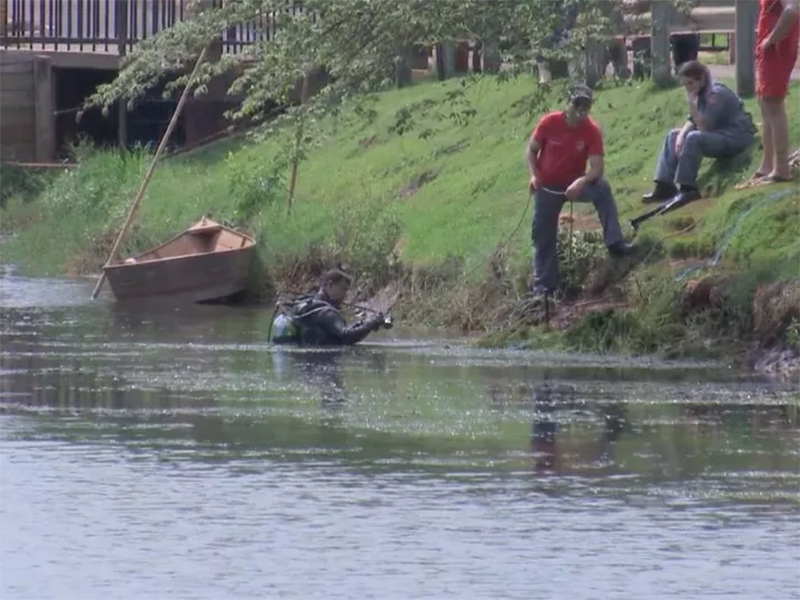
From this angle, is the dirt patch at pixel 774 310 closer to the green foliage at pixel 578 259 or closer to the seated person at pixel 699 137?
the green foliage at pixel 578 259

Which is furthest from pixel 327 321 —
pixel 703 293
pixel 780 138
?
pixel 780 138

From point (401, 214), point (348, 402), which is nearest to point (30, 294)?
point (401, 214)

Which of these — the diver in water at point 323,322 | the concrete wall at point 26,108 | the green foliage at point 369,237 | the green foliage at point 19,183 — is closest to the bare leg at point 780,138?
the diver in water at point 323,322

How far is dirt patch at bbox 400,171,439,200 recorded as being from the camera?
81.4 feet

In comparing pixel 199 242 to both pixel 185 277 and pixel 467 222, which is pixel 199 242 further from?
pixel 467 222

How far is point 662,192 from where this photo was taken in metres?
19.2

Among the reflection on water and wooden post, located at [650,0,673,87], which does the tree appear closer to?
the reflection on water

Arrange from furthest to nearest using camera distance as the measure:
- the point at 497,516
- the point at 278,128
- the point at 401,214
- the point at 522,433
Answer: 1. the point at 401,214
2. the point at 278,128
3. the point at 522,433
4. the point at 497,516

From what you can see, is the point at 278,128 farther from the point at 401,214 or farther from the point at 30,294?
the point at 30,294

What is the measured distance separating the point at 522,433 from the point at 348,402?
1.71 m

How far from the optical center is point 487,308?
18.9 meters

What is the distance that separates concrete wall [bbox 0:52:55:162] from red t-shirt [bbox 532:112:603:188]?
18.9 meters

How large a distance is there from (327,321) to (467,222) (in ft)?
13.7

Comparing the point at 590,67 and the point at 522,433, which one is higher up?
the point at 590,67
